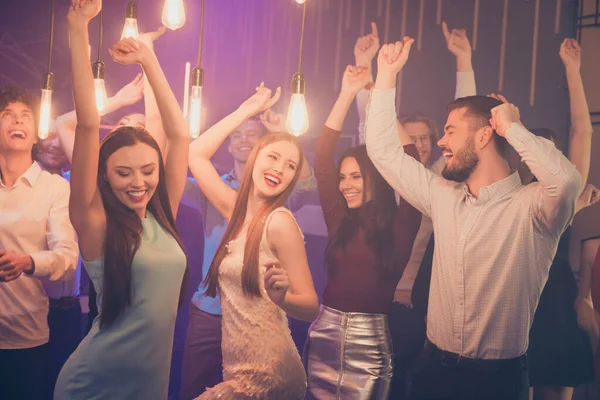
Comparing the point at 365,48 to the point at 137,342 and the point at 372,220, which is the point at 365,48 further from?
the point at 137,342

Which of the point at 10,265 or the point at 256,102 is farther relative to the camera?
the point at 256,102

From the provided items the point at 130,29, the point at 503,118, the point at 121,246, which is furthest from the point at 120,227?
the point at 503,118

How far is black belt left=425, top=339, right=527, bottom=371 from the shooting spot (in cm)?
252

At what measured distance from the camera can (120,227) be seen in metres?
2.16

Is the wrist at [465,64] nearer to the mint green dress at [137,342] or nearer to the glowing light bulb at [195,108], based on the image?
the glowing light bulb at [195,108]

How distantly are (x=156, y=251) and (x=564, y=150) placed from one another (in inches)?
103

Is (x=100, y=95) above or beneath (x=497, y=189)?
above

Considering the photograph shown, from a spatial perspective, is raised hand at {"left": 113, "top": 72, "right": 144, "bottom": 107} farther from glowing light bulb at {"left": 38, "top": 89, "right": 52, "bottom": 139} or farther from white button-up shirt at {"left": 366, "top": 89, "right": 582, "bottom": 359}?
white button-up shirt at {"left": 366, "top": 89, "right": 582, "bottom": 359}

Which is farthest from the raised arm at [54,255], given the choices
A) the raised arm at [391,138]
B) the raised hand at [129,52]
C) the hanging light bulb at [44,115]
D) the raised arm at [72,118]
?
the raised arm at [391,138]

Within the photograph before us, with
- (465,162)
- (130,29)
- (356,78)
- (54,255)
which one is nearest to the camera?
(130,29)

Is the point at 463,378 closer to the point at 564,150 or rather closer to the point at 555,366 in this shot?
the point at 555,366

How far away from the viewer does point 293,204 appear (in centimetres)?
405

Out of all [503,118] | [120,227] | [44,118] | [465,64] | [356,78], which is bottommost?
[120,227]

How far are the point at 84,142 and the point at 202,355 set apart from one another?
5.08 feet
